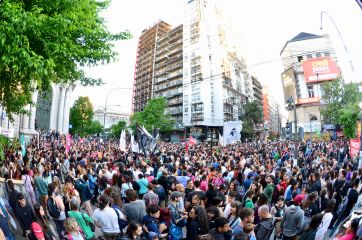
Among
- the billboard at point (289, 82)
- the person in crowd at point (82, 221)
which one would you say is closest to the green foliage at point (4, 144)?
the person in crowd at point (82, 221)

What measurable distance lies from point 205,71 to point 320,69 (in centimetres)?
2328

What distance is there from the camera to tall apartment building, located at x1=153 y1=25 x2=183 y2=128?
82.6m

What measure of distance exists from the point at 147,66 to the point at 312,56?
4754cm

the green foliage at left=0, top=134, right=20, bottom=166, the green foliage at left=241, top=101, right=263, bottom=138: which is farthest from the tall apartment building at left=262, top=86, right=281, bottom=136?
the green foliage at left=0, top=134, right=20, bottom=166

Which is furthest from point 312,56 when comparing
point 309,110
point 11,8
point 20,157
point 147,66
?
point 11,8

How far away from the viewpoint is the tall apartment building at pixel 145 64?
96.0m

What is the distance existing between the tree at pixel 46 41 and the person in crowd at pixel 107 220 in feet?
8.72

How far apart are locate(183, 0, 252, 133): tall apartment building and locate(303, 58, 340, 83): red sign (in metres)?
16.9

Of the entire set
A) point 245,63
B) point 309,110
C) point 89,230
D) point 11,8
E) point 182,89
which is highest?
point 245,63

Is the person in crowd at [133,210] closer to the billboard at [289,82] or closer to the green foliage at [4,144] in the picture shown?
the green foliage at [4,144]

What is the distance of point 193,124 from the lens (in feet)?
242

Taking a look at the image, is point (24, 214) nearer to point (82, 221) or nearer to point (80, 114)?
Answer: point (82, 221)

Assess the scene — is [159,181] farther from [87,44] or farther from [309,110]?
[309,110]

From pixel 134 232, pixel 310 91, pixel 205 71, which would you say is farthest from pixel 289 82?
pixel 134 232
